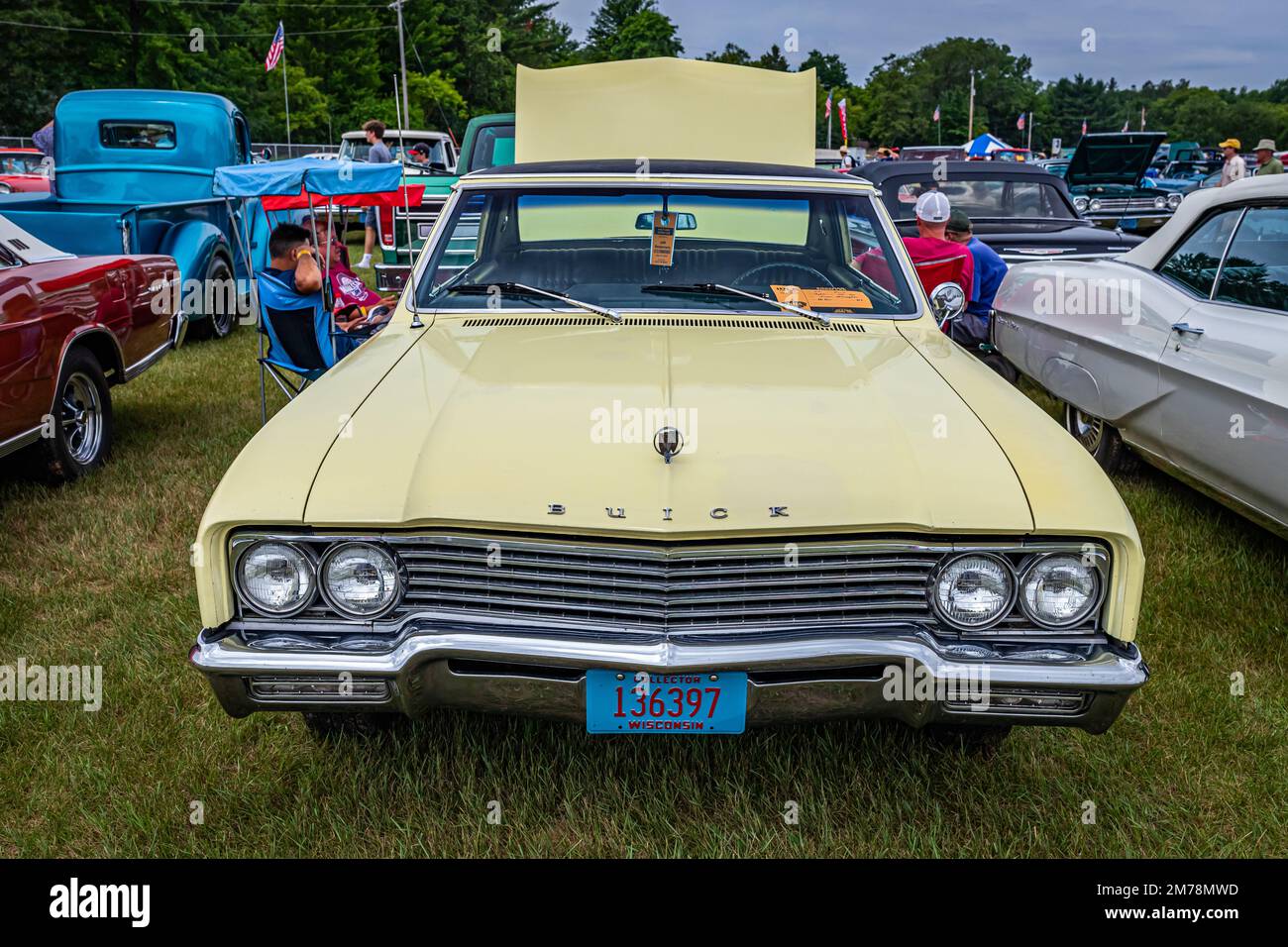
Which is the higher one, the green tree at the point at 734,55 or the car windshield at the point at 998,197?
the green tree at the point at 734,55

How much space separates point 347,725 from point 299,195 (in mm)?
4964

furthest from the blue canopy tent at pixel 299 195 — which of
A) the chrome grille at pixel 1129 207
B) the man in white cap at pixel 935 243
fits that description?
the chrome grille at pixel 1129 207

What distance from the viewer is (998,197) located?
9.45m

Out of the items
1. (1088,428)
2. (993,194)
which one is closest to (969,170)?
(993,194)

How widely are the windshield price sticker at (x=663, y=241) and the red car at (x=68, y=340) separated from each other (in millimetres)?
3057

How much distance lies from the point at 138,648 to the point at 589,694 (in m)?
2.20

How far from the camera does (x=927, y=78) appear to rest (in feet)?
346

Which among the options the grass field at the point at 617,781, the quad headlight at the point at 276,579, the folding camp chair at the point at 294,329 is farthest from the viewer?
the folding camp chair at the point at 294,329

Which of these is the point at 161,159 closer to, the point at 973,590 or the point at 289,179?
the point at 289,179

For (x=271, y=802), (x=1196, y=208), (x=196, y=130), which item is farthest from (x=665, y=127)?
(x=196, y=130)

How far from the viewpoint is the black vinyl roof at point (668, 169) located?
3840 mm

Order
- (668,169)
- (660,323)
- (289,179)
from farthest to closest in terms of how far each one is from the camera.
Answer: (289,179) < (668,169) < (660,323)

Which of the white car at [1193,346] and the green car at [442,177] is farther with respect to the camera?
the green car at [442,177]

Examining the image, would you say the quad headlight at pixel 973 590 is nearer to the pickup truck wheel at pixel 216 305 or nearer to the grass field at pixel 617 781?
the grass field at pixel 617 781
